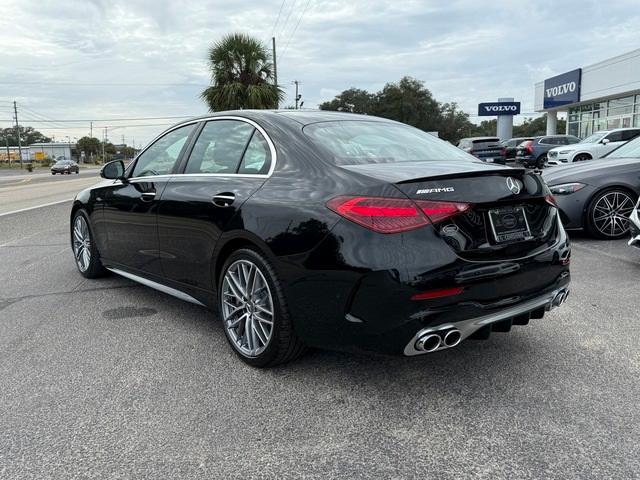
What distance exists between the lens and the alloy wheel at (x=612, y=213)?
7297mm

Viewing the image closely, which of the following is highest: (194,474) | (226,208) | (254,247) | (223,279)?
(226,208)

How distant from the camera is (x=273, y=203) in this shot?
10.4 ft

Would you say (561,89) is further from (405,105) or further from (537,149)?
(405,105)

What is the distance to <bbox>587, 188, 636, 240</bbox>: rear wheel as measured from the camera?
23.9ft

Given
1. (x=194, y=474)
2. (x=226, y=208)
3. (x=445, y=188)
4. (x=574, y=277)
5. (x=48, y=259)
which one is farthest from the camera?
(x=48, y=259)

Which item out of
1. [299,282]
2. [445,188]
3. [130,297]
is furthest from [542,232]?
[130,297]

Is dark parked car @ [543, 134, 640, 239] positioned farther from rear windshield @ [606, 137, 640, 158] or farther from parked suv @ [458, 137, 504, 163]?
parked suv @ [458, 137, 504, 163]

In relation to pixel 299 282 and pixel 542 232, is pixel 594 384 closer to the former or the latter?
pixel 542 232

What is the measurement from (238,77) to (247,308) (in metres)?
25.2

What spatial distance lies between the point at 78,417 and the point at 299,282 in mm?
1309

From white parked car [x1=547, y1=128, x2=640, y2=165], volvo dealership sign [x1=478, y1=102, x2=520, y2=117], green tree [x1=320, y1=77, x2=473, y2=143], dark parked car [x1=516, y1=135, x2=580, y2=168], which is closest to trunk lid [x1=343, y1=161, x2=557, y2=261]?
white parked car [x1=547, y1=128, x2=640, y2=165]

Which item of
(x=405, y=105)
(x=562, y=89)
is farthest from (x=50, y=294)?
(x=405, y=105)

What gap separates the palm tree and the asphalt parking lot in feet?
75.2

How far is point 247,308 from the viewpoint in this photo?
339 centimetres
